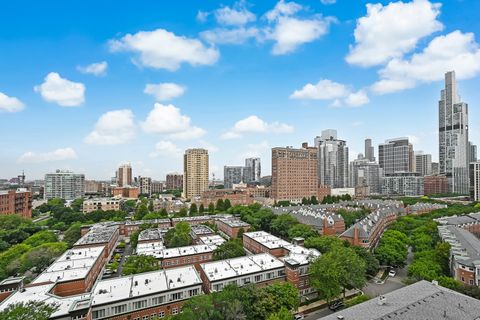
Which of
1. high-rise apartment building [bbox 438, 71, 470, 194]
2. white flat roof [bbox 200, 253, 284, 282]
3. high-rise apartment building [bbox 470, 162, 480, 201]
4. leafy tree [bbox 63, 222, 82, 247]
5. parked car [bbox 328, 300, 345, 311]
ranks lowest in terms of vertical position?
parked car [bbox 328, 300, 345, 311]

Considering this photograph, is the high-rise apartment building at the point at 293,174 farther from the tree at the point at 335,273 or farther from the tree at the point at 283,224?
the tree at the point at 335,273

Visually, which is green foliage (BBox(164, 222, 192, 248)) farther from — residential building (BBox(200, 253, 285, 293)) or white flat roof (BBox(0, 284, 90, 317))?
white flat roof (BBox(0, 284, 90, 317))

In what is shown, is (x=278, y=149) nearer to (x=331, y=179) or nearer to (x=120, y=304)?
(x=331, y=179)

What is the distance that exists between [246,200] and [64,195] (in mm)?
118077

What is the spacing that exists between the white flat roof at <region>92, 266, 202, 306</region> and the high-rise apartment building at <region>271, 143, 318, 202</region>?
314 ft

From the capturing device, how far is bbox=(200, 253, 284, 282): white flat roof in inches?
1254

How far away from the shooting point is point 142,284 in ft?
95.7

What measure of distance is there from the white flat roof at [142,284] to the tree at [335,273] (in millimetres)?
13777

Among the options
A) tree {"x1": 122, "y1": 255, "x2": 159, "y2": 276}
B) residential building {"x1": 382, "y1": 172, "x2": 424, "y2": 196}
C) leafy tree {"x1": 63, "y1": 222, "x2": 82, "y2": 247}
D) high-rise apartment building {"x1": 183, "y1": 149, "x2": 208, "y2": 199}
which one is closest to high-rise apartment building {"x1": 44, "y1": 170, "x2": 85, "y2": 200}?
high-rise apartment building {"x1": 183, "y1": 149, "x2": 208, "y2": 199}

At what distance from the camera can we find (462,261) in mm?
32969

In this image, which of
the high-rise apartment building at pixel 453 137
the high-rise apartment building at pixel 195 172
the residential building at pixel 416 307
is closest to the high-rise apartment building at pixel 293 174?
the high-rise apartment building at pixel 195 172

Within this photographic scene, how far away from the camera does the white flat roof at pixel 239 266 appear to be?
1254 inches

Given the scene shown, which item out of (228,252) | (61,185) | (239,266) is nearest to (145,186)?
(61,185)

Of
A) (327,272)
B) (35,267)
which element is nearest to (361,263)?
(327,272)
